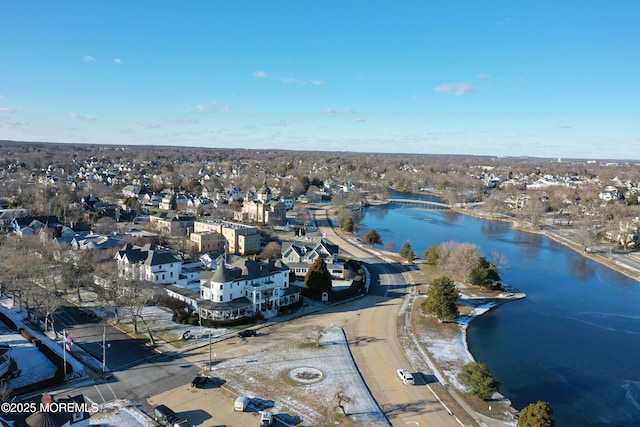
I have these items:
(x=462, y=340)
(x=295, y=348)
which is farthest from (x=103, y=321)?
(x=462, y=340)

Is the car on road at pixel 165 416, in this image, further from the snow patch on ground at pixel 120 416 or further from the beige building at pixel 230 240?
the beige building at pixel 230 240

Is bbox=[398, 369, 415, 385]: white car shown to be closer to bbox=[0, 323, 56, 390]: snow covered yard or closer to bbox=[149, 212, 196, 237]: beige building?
bbox=[0, 323, 56, 390]: snow covered yard

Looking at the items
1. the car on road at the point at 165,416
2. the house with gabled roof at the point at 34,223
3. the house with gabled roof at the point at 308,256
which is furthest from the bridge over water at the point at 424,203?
the car on road at the point at 165,416

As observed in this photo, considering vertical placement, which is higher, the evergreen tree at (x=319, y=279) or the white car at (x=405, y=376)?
the evergreen tree at (x=319, y=279)

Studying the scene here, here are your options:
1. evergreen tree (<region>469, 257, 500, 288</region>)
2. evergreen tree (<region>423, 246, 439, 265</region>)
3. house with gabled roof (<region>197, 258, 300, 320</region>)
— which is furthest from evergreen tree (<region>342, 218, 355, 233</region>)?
house with gabled roof (<region>197, 258, 300, 320</region>)

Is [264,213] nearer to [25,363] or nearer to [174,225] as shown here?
[174,225]

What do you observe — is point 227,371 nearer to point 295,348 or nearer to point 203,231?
point 295,348
